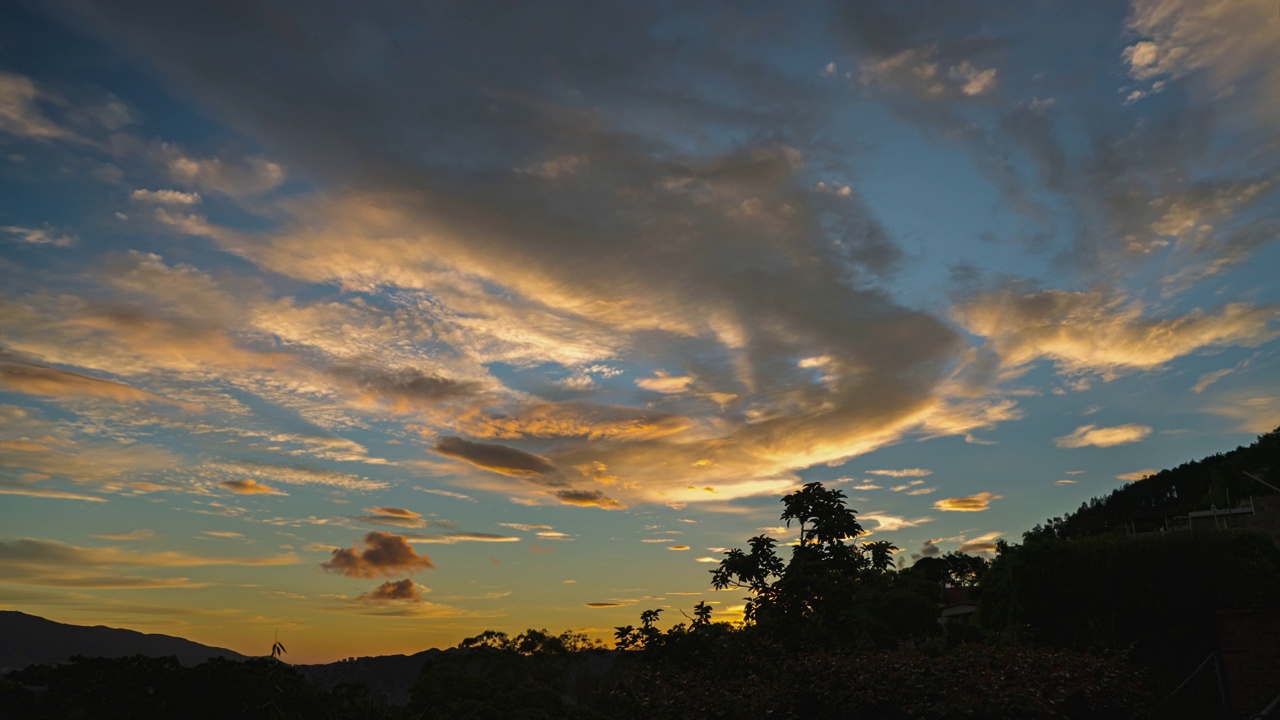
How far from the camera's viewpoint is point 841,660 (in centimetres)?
1366

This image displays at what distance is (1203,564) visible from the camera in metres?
19.8

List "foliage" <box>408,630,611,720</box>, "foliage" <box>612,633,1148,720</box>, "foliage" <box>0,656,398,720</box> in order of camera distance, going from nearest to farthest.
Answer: "foliage" <box>0,656,398,720</box> < "foliage" <box>408,630,611,720</box> < "foliage" <box>612,633,1148,720</box>

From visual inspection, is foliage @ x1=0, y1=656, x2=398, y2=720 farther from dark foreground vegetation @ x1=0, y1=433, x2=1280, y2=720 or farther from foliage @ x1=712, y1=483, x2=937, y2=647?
foliage @ x1=712, y1=483, x2=937, y2=647

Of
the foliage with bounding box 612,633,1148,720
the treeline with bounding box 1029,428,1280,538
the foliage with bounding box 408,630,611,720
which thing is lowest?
the foliage with bounding box 612,633,1148,720

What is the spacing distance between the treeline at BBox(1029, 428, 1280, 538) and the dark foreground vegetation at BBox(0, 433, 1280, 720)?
2.36 m

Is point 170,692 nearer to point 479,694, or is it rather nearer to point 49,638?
point 479,694

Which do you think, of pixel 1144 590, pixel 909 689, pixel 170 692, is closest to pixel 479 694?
pixel 170 692

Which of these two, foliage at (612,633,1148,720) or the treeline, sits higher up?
the treeline

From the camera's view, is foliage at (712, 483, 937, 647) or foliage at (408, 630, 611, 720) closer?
foliage at (408, 630, 611, 720)

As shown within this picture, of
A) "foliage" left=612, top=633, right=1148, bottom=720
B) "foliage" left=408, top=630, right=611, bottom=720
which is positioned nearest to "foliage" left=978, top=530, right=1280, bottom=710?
"foliage" left=612, top=633, right=1148, bottom=720

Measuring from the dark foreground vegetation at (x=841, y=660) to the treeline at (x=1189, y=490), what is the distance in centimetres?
236

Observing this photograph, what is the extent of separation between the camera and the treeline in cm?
5200

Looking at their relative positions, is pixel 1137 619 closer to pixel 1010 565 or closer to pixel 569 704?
pixel 1010 565

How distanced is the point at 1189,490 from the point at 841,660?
148968mm
